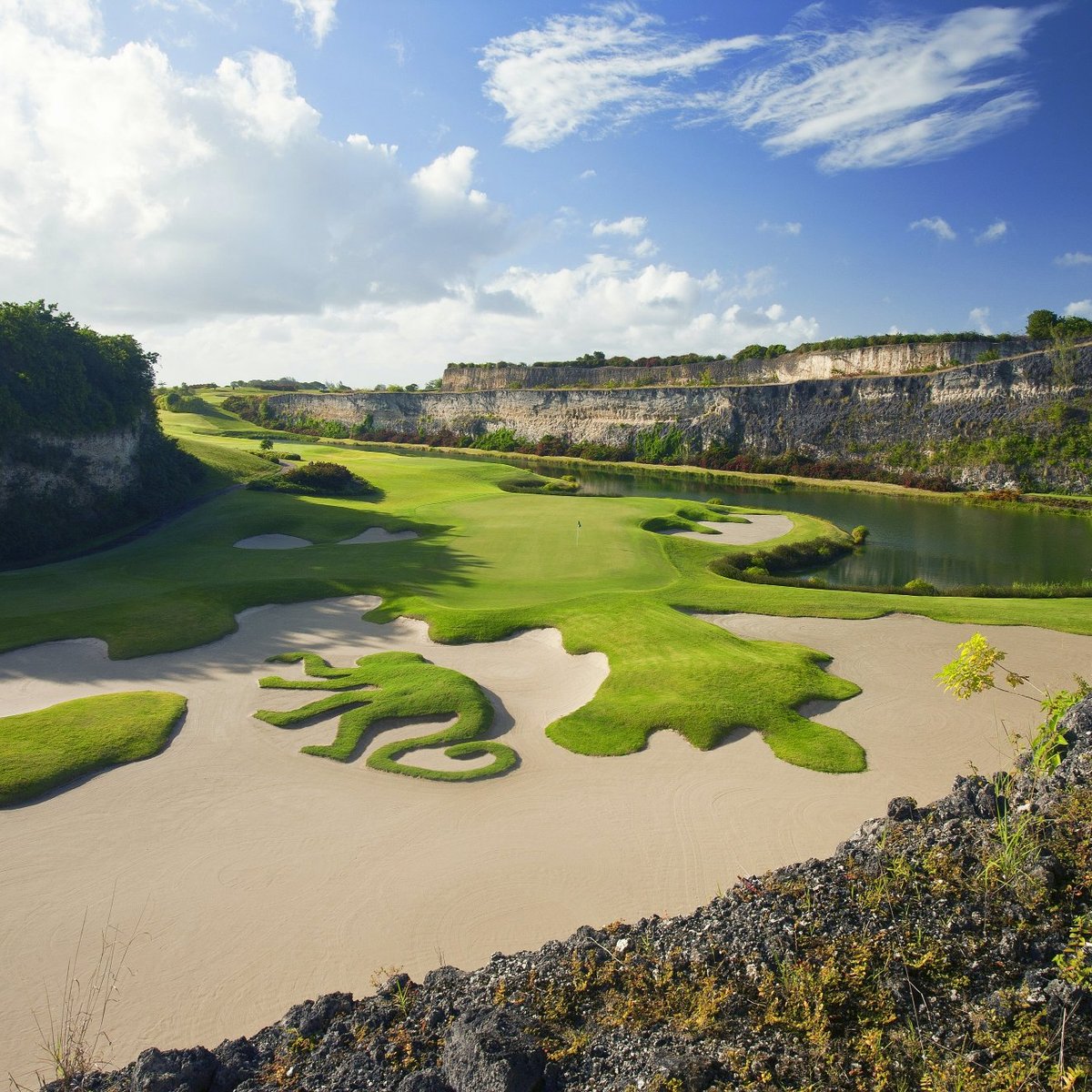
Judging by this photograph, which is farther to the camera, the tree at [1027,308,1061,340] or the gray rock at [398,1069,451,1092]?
the tree at [1027,308,1061,340]

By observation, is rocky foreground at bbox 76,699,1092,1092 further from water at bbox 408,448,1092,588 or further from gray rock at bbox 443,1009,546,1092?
water at bbox 408,448,1092,588

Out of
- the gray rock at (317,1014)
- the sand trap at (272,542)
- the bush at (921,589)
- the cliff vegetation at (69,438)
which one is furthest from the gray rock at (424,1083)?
the cliff vegetation at (69,438)

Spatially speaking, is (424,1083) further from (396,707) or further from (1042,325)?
(1042,325)

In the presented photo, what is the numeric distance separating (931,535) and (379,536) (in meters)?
30.3

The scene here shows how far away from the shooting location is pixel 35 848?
10.5 metres

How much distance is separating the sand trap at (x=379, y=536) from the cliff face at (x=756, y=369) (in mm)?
57097

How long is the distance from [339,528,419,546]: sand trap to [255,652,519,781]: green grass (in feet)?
51.2

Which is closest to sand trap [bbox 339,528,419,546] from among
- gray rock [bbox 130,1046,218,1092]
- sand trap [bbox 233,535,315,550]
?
sand trap [bbox 233,535,315,550]

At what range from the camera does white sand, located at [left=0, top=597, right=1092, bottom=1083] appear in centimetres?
823

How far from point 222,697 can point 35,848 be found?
17.9 ft

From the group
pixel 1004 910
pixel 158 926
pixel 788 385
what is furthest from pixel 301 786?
pixel 788 385

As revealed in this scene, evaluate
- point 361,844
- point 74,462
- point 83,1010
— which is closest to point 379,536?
point 74,462

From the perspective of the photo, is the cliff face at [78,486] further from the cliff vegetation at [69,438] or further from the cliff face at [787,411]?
the cliff face at [787,411]

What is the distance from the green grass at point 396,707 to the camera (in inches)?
518
